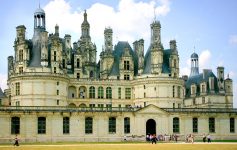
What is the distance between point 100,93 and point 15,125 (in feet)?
72.8

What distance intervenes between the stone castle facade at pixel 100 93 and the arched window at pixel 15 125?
0.15m

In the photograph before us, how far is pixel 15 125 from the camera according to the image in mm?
78250

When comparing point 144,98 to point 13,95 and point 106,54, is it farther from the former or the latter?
point 13,95

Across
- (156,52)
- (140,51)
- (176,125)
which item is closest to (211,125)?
(176,125)

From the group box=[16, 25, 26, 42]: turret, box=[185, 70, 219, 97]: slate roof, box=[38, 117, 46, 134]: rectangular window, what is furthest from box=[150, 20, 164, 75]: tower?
box=[38, 117, 46, 134]: rectangular window

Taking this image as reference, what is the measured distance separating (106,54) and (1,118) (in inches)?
1059

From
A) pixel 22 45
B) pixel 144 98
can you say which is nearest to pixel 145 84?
pixel 144 98

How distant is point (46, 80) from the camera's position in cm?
8531

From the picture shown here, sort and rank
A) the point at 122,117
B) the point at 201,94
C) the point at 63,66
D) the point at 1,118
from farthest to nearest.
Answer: the point at 201,94 < the point at 63,66 < the point at 122,117 < the point at 1,118

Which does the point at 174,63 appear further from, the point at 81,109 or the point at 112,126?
the point at 81,109

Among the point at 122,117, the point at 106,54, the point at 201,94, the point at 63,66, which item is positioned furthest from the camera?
the point at 201,94

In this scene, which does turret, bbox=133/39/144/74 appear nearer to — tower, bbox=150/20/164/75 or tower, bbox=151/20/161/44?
tower, bbox=150/20/164/75

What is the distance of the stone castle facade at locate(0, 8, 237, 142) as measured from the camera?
80.1m

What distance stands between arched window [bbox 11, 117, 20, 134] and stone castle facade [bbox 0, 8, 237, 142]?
0.15 m
